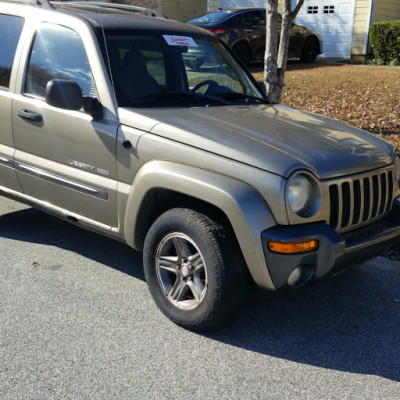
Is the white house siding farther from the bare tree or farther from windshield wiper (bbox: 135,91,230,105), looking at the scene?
windshield wiper (bbox: 135,91,230,105)

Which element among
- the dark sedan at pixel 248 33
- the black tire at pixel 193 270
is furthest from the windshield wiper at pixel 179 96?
the dark sedan at pixel 248 33

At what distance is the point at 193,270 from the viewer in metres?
3.63

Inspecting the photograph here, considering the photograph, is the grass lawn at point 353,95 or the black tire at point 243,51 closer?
the grass lawn at point 353,95

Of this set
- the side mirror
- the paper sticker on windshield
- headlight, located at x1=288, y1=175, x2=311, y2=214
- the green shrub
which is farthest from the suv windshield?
the green shrub

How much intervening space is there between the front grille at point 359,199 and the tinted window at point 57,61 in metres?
1.84

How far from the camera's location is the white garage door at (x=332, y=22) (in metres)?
17.7

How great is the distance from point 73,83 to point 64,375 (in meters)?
1.88

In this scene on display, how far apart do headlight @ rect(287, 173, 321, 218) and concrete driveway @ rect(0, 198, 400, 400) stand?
883mm

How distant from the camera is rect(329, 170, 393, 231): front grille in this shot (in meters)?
3.46

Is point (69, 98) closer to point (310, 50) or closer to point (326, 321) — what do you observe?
point (326, 321)

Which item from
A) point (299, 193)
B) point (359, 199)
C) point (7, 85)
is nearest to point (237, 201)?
point (299, 193)

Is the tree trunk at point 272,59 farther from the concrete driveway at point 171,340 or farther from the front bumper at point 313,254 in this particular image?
the front bumper at point 313,254

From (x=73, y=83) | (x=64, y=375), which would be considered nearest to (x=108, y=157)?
(x=73, y=83)

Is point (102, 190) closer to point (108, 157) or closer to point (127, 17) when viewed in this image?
point (108, 157)
